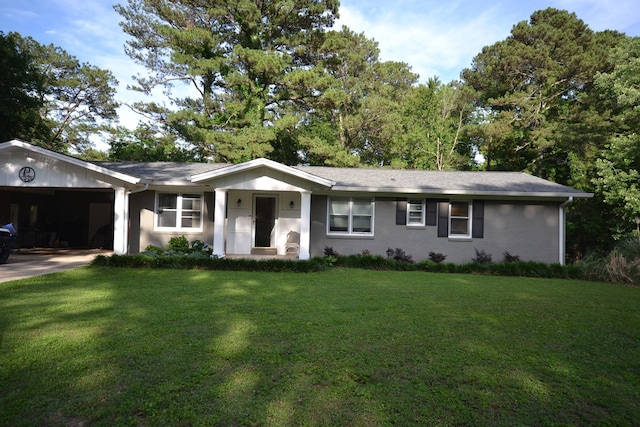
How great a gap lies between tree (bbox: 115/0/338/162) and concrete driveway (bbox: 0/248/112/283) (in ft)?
35.4

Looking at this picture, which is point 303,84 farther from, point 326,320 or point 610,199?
point 326,320

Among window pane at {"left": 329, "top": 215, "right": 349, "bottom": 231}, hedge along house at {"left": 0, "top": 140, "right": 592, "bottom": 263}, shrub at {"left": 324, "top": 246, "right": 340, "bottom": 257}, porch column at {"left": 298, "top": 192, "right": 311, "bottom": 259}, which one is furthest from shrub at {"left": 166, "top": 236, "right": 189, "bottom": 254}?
window pane at {"left": 329, "top": 215, "right": 349, "bottom": 231}

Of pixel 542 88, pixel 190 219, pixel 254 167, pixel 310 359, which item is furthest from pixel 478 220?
pixel 542 88

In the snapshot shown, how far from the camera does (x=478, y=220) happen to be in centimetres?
1427

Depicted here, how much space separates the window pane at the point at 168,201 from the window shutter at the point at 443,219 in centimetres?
957

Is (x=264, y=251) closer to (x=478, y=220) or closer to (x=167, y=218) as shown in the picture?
(x=167, y=218)

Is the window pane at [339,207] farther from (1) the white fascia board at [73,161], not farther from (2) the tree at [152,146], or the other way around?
(2) the tree at [152,146]

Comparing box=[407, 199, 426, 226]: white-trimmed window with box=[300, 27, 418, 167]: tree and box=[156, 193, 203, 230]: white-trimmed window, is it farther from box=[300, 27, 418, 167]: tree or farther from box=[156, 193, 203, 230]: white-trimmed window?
box=[300, 27, 418, 167]: tree

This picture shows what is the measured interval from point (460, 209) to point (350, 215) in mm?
4045

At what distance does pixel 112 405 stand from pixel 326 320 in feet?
10.4

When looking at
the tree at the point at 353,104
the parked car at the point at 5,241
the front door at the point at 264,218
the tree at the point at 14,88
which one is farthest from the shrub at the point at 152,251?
the tree at the point at 14,88

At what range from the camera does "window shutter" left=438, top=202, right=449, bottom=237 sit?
14.2 m

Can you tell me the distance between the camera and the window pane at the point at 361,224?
14.4 m

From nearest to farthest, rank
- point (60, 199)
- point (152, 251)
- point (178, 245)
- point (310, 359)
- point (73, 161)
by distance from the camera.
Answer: point (310, 359)
point (73, 161)
point (152, 251)
point (178, 245)
point (60, 199)
